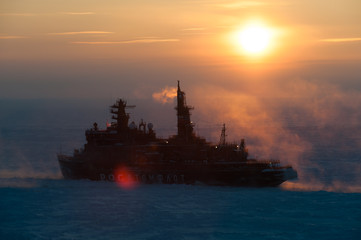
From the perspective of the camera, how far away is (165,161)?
200 feet

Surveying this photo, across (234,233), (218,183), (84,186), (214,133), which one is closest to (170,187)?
(218,183)

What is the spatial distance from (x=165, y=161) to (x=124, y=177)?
181 inches

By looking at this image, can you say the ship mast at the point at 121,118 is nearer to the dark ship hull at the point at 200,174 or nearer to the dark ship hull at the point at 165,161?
the dark ship hull at the point at 165,161

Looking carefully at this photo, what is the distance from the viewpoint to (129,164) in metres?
61.5

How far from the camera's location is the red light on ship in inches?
2377

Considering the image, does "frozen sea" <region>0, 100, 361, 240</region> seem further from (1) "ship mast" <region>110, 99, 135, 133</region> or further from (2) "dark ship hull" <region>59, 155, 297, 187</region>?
(1) "ship mast" <region>110, 99, 135, 133</region>

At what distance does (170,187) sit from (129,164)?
634 centimetres

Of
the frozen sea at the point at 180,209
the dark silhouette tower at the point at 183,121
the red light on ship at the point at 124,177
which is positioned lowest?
the frozen sea at the point at 180,209

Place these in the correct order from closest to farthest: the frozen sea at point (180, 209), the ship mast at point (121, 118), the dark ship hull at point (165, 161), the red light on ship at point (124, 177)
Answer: the frozen sea at point (180, 209) → the dark ship hull at point (165, 161) → the red light on ship at point (124, 177) → the ship mast at point (121, 118)

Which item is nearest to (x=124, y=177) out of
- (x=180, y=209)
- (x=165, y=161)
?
(x=165, y=161)

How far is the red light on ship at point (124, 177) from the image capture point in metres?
60.4

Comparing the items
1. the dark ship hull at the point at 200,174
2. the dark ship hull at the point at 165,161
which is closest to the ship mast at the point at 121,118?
the dark ship hull at the point at 165,161

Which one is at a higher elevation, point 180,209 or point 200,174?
point 200,174

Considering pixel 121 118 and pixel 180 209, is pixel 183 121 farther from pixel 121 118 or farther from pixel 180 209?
pixel 180 209
